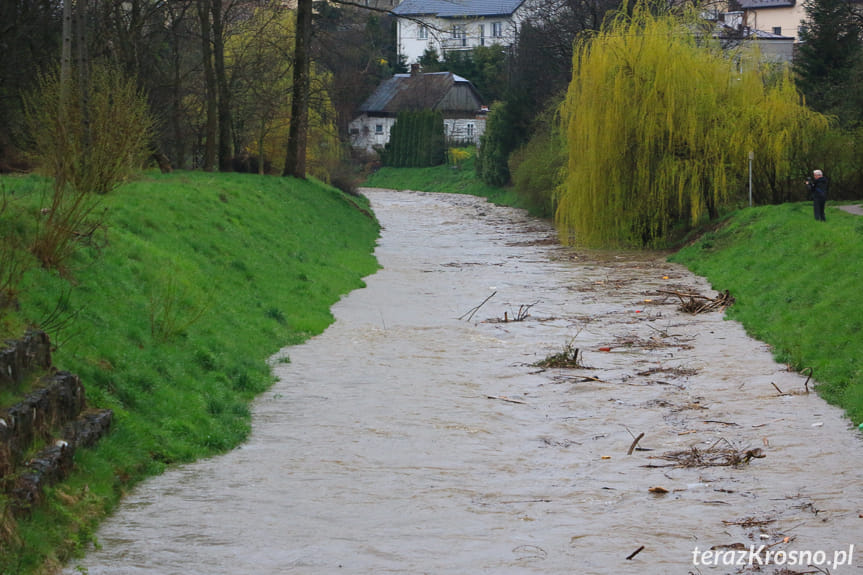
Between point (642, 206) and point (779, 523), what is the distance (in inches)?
1052

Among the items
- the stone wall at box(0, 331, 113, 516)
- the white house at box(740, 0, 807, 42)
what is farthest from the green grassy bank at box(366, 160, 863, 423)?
the white house at box(740, 0, 807, 42)

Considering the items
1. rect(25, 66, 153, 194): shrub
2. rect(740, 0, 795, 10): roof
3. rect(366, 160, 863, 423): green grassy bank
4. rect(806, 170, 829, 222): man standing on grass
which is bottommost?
rect(366, 160, 863, 423): green grassy bank

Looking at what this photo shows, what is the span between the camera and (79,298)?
13242mm

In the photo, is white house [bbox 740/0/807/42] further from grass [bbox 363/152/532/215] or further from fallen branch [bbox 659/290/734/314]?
fallen branch [bbox 659/290/734/314]

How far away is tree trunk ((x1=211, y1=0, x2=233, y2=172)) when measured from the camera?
116 feet

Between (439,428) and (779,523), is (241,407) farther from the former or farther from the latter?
(779,523)

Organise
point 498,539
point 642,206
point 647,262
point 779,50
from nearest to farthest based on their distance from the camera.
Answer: point 498,539
point 647,262
point 642,206
point 779,50

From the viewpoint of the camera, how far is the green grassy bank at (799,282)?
1611cm

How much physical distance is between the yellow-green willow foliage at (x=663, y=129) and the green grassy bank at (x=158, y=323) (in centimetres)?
1200

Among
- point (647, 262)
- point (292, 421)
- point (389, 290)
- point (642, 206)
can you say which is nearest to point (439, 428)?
point (292, 421)

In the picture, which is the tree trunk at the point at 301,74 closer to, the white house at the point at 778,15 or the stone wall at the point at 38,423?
the stone wall at the point at 38,423

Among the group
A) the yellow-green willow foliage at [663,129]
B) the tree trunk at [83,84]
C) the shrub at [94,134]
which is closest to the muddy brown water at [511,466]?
the shrub at [94,134]

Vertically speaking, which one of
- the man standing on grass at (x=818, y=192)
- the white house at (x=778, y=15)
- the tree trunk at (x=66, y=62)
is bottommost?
the man standing on grass at (x=818, y=192)

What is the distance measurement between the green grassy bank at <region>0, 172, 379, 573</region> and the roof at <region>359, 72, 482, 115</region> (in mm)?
73071
